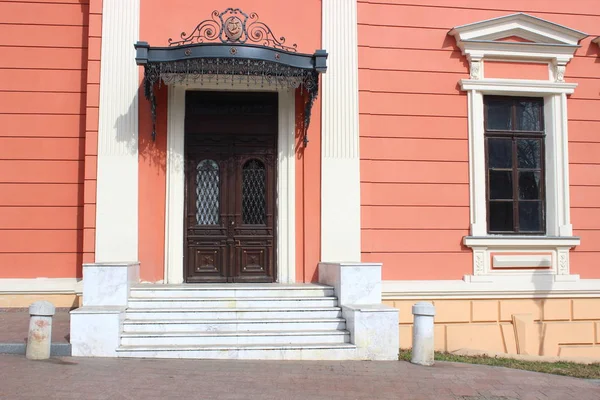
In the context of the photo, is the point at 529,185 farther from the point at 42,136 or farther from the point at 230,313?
the point at 42,136

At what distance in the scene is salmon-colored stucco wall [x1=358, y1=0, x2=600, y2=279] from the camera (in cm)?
993

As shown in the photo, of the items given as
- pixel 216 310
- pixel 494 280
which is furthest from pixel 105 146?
pixel 494 280

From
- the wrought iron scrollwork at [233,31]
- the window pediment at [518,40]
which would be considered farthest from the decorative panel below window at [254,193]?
the window pediment at [518,40]

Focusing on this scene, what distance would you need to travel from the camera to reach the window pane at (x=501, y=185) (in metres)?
10.3

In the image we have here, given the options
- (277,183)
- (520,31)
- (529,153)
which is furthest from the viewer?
(529,153)

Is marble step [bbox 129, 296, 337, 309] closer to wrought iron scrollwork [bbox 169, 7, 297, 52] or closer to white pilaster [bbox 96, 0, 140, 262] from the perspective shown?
white pilaster [bbox 96, 0, 140, 262]

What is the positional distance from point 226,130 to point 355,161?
7.23ft

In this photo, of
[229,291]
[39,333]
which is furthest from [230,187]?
[39,333]

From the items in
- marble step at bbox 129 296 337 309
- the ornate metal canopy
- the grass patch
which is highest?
the ornate metal canopy

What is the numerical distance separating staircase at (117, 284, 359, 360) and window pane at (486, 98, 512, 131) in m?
4.19

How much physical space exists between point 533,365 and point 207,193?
18.4 ft

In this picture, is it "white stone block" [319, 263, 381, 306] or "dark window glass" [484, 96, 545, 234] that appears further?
"dark window glass" [484, 96, 545, 234]

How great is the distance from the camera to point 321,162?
9836 millimetres

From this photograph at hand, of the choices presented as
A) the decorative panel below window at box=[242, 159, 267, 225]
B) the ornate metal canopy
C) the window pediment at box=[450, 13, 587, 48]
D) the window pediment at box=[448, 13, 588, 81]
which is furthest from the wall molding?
the window pediment at box=[450, 13, 587, 48]
